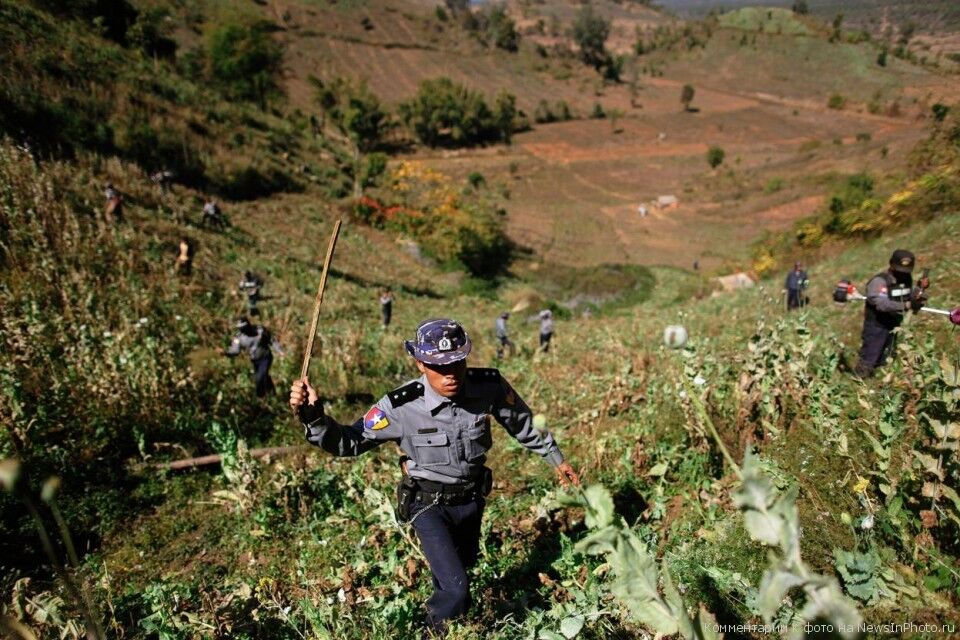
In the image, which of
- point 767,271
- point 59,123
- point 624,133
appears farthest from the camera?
point 624,133

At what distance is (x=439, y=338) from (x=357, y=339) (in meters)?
7.12

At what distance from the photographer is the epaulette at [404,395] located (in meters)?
3.19

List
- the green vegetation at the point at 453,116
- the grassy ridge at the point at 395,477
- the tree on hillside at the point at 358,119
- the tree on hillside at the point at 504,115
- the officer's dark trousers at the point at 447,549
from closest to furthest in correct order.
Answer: the grassy ridge at the point at 395,477 → the officer's dark trousers at the point at 447,549 → the tree on hillside at the point at 358,119 → the green vegetation at the point at 453,116 → the tree on hillside at the point at 504,115

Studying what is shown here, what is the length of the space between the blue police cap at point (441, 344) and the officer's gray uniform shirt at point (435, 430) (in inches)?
11.2

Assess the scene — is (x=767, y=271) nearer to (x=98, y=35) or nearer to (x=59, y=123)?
(x=59, y=123)

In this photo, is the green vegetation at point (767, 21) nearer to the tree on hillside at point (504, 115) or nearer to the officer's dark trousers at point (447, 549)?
the tree on hillside at point (504, 115)

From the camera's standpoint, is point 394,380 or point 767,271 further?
point 767,271

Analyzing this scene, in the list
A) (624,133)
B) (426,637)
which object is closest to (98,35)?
(426,637)

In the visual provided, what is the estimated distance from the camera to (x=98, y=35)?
1195 inches

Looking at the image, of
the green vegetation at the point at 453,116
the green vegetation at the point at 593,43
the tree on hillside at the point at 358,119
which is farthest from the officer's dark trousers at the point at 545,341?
the green vegetation at the point at 593,43

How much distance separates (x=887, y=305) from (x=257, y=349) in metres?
7.43

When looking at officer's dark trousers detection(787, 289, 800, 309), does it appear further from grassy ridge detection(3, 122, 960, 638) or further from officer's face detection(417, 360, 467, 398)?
officer's face detection(417, 360, 467, 398)

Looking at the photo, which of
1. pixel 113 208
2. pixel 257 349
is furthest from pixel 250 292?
pixel 113 208

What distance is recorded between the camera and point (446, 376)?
3029 mm
